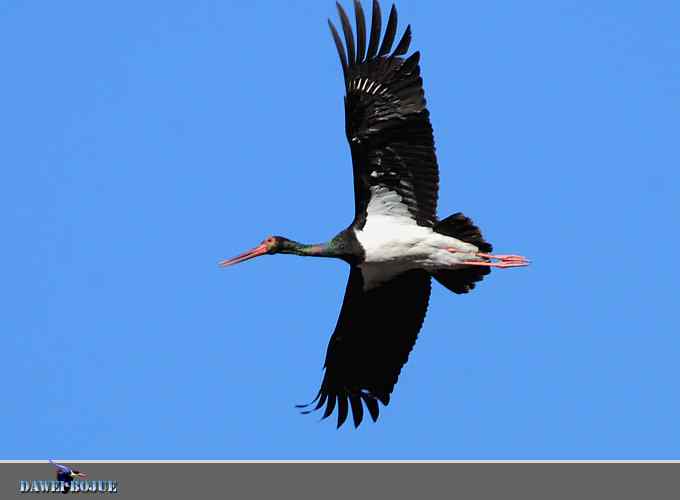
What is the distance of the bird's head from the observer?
17812mm

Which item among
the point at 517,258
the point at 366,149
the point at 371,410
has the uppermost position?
the point at 366,149

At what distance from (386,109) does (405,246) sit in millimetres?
1800

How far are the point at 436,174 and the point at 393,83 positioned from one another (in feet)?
4.23

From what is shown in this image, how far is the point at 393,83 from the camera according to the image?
16.1 meters

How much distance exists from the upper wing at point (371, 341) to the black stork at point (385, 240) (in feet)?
0.04
